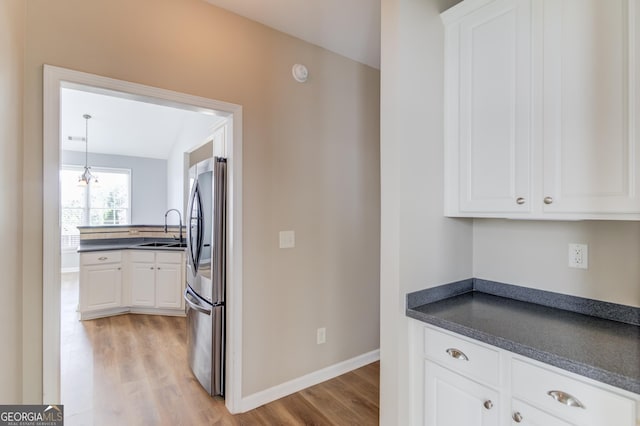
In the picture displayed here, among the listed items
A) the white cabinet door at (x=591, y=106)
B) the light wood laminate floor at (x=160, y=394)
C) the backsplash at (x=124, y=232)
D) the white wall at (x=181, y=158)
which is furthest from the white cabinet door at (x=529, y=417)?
the backsplash at (x=124, y=232)

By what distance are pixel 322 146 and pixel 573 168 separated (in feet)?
5.59

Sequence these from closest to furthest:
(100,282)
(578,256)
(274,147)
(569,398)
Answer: (569,398) < (578,256) < (274,147) < (100,282)

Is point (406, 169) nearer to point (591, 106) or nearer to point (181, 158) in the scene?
point (591, 106)

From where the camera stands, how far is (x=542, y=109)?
133 centimetres

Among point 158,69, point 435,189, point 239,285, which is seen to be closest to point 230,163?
point 158,69

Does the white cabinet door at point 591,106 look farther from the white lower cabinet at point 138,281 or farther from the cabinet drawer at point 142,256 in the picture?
the cabinet drawer at point 142,256

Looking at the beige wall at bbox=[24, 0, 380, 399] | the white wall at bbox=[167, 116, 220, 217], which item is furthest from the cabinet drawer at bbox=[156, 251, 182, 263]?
the beige wall at bbox=[24, 0, 380, 399]

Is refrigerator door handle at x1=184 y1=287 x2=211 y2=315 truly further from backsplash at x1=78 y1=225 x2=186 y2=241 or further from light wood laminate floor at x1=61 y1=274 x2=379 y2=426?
backsplash at x1=78 y1=225 x2=186 y2=241

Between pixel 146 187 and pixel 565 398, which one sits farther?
pixel 146 187

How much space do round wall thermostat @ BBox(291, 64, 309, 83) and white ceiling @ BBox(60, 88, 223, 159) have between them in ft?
6.20

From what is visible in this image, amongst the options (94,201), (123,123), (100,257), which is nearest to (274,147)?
(100,257)

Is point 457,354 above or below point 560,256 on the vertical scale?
below

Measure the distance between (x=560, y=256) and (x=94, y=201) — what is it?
27.0 ft

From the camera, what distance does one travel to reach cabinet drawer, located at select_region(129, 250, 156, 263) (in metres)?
4.11
